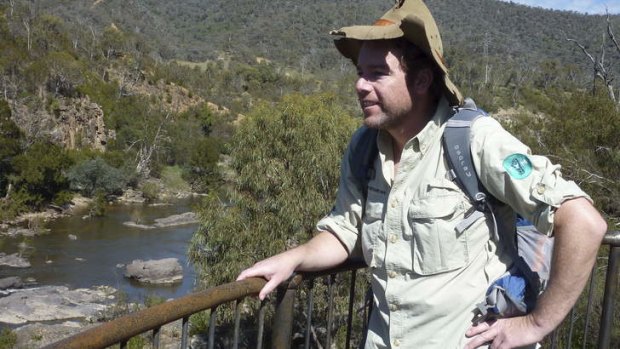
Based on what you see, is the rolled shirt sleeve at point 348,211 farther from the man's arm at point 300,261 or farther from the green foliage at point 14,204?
the green foliage at point 14,204

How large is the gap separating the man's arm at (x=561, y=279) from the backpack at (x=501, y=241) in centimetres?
4

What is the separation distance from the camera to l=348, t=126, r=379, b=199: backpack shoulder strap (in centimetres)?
198

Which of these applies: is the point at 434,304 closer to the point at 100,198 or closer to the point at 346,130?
the point at 346,130

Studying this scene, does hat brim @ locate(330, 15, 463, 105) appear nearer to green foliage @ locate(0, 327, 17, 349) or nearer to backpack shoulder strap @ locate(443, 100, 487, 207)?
backpack shoulder strap @ locate(443, 100, 487, 207)

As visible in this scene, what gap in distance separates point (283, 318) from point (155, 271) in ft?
67.1

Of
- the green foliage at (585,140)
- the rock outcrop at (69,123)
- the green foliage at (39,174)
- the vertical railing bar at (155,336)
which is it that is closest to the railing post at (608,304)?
the vertical railing bar at (155,336)

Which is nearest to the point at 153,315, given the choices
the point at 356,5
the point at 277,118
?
the point at 277,118

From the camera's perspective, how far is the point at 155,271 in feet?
70.5

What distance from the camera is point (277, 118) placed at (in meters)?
14.5

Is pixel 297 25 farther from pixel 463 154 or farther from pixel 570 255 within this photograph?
pixel 570 255

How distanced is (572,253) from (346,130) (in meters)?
13.1

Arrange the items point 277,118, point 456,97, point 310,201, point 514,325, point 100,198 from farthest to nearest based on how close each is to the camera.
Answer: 1. point 100,198
2. point 277,118
3. point 310,201
4. point 456,97
5. point 514,325

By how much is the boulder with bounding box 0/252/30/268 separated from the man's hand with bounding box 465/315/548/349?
2297 centimetres

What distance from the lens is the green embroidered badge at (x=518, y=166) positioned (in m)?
1.53
